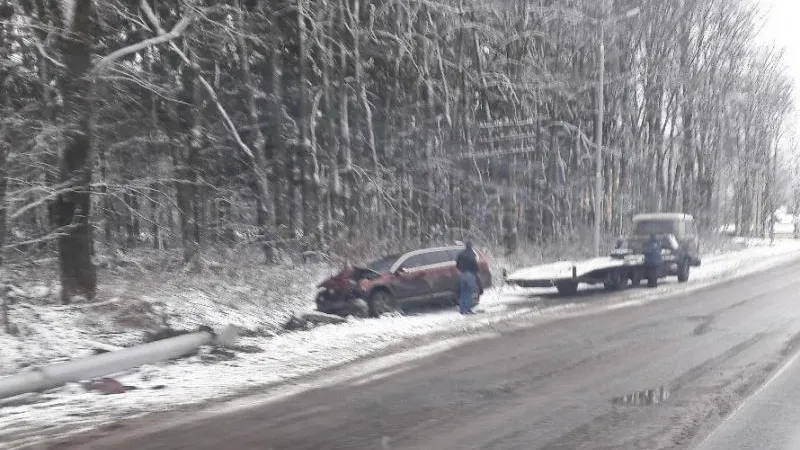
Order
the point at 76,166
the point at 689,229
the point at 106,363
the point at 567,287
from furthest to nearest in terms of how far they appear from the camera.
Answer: the point at 689,229 → the point at 567,287 → the point at 76,166 → the point at 106,363

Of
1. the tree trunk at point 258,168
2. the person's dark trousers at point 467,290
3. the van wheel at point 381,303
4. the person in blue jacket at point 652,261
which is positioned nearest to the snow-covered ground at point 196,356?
the person's dark trousers at point 467,290

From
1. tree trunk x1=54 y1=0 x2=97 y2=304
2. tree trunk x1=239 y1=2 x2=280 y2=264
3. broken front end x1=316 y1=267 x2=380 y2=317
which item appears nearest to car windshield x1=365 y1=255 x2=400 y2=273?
broken front end x1=316 y1=267 x2=380 y2=317

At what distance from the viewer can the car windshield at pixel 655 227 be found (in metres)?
26.5

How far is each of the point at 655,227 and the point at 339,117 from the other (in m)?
10.9

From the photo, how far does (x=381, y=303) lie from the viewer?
1786 cm

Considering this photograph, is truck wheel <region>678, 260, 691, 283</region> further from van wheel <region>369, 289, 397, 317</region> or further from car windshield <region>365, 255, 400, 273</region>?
van wheel <region>369, 289, 397, 317</region>

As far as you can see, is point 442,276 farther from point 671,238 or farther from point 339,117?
point 671,238

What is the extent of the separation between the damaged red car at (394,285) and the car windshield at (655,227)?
31.1 feet

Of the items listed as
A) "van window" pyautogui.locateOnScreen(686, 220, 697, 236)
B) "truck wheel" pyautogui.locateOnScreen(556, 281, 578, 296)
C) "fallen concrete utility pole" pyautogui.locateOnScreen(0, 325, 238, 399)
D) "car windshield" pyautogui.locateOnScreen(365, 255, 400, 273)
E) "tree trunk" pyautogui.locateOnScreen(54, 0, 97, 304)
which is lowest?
"truck wheel" pyautogui.locateOnScreen(556, 281, 578, 296)

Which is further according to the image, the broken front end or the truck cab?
the truck cab

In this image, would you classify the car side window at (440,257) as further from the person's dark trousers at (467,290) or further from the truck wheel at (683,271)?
the truck wheel at (683,271)

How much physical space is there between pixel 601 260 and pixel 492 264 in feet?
12.1

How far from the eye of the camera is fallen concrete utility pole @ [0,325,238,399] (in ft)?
29.9

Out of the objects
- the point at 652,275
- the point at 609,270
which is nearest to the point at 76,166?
the point at 609,270
